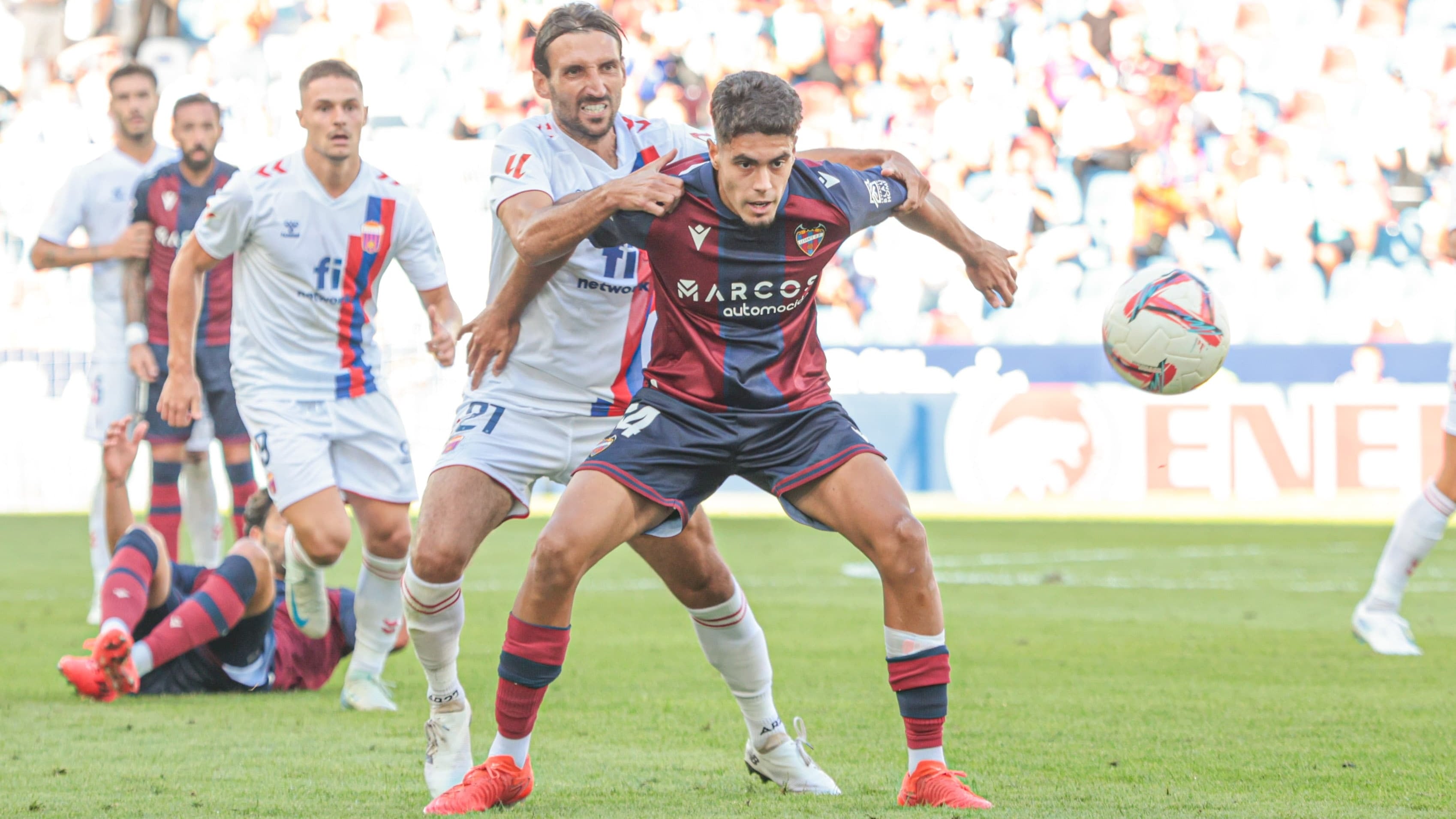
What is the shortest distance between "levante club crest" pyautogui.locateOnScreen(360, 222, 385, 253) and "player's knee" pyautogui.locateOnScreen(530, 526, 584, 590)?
2.49 m

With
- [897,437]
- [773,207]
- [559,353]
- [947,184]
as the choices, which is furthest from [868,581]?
[947,184]

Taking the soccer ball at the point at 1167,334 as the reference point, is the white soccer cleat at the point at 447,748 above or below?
below

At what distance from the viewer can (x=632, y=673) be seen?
6293 millimetres

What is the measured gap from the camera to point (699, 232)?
3.82m

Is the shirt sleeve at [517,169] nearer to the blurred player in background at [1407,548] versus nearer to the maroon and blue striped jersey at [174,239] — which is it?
the maroon and blue striped jersey at [174,239]

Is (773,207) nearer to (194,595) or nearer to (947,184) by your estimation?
(194,595)

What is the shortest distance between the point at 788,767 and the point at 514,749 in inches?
29.5

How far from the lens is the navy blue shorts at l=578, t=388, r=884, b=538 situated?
381 cm

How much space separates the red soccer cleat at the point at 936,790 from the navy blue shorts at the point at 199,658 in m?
2.87

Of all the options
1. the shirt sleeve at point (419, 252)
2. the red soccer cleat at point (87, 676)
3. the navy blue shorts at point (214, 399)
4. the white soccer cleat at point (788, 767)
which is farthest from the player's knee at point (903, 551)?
the navy blue shorts at point (214, 399)

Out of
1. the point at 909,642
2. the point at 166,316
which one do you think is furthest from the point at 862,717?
the point at 166,316

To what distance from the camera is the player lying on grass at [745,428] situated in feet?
12.1

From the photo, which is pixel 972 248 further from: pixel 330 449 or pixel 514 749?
pixel 330 449

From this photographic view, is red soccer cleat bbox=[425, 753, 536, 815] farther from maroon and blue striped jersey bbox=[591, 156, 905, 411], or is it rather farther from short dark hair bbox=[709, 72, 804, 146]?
short dark hair bbox=[709, 72, 804, 146]
